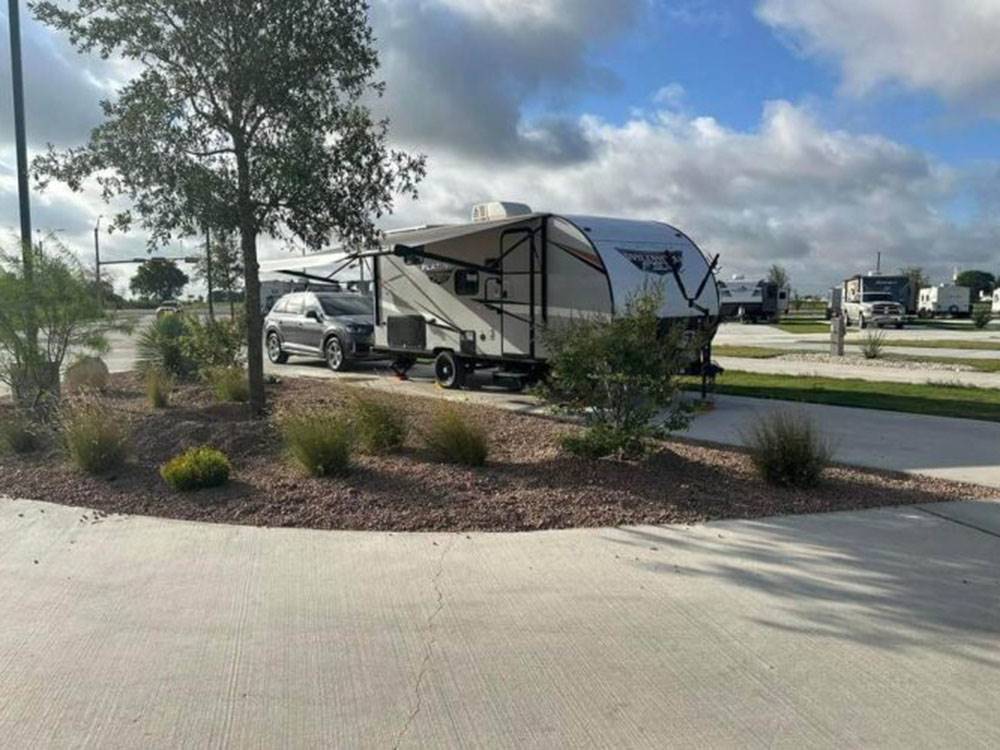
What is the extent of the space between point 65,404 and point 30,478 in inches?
81.8

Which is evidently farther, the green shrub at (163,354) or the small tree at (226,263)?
the green shrub at (163,354)

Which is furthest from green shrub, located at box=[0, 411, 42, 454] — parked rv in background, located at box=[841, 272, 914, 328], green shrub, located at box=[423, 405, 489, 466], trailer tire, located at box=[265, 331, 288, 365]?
parked rv in background, located at box=[841, 272, 914, 328]

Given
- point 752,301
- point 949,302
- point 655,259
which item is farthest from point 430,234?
point 949,302

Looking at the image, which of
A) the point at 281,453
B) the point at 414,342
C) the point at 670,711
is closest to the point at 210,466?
the point at 281,453

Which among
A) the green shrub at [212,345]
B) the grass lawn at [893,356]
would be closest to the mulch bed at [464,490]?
the green shrub at [212,345]

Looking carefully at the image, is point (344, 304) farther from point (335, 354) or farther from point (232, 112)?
point (232, 112)

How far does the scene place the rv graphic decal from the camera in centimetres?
1236

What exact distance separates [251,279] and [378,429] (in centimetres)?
297

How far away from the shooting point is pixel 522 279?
1301 cm

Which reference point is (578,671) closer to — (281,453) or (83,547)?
(83,547)

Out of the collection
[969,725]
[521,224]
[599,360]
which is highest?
[521,224]

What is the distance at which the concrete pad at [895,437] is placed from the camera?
7914 millimetres

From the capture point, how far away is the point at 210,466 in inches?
272

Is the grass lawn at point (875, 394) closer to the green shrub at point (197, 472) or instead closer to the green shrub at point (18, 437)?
the green shrub at point (197, 472)
